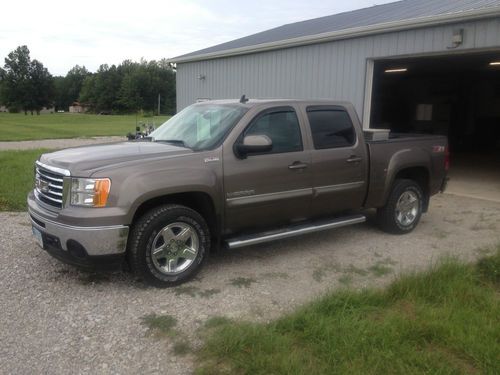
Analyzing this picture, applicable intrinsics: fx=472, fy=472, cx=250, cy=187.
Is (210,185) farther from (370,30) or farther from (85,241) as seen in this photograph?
(370,30)

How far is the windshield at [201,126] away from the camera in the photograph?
198 inches

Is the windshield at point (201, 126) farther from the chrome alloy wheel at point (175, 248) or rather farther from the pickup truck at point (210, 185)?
the chrome alloy wheel at point (175, 248)

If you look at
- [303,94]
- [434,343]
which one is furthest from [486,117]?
[434,343]

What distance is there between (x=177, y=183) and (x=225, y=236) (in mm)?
1021

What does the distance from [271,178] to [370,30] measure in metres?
6.15

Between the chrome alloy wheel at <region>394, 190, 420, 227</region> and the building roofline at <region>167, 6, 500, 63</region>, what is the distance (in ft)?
11.9

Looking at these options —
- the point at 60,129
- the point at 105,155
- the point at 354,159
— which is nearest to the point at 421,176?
the point at 354,159

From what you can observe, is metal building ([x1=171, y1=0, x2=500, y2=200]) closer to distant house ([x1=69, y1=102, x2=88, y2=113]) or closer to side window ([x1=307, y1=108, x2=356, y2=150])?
side window ([x1=307, y1=108, x2=356, y2=150])

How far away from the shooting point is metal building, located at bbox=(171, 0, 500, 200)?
889 centimetres

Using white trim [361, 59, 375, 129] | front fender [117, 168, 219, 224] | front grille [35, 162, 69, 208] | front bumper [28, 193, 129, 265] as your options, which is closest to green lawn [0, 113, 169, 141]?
white trim [361, 59, 375, 129]

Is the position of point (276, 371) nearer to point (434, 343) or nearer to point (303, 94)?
point (434, 343)

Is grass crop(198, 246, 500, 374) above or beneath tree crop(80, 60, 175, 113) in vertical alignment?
beneath

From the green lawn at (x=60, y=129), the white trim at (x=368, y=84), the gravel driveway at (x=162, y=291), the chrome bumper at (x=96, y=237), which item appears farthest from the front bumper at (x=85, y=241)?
the green lawn at (x=60, y=129)

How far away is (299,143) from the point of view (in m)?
5.44
